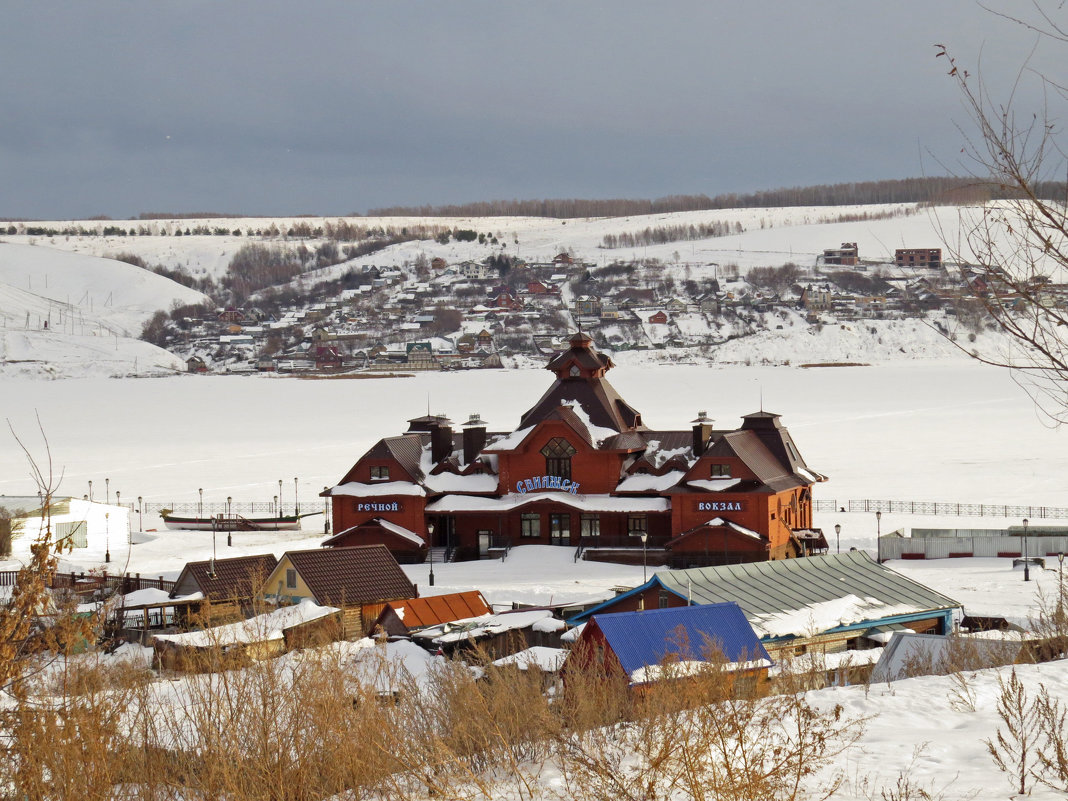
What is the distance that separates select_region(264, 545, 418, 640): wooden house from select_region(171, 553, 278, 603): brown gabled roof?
57 cm

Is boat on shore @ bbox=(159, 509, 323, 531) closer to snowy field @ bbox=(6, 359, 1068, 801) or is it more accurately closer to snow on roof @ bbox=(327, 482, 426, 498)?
snowy field @ bbox=(6, 359, 1068, 801)

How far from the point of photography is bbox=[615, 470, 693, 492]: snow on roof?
4212 centimetres

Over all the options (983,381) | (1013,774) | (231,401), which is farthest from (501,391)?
(1013,774)

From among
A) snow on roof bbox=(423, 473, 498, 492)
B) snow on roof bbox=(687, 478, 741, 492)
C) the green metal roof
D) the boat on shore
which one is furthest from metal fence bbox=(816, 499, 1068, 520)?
the boat on shore

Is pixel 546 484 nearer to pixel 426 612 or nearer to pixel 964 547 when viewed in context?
pixel 964 547

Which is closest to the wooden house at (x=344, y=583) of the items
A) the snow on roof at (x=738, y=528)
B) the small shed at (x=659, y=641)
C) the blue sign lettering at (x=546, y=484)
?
the small shed at (x=659, y=641)

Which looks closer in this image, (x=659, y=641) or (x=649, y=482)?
(x=659, y=641)

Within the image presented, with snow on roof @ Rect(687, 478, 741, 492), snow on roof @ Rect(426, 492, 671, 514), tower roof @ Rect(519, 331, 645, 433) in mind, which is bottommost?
snow on roof @ Rect(426, 492, 671, 514)

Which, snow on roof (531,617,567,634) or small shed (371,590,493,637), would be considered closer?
snow on roof (531,617,567,634)

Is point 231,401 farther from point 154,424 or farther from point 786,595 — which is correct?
point 786,595

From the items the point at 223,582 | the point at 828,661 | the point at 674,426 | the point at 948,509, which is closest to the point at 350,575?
the point at 223,582

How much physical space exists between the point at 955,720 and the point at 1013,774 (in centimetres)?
260

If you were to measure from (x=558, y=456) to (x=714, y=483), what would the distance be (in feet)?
19.1

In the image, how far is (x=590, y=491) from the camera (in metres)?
43.0
